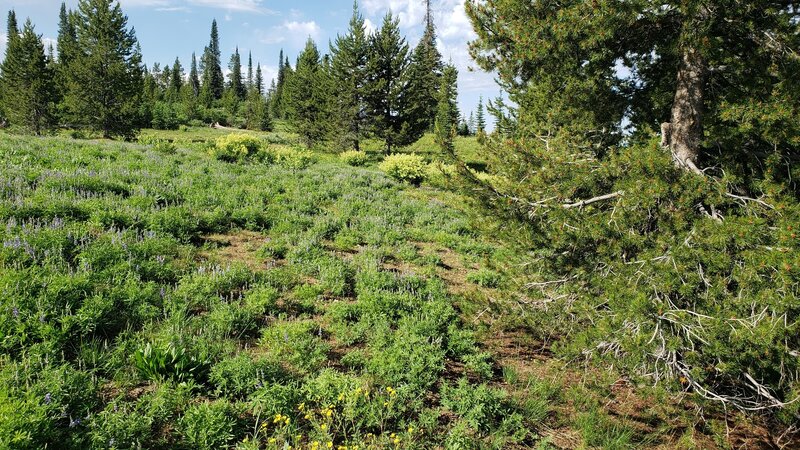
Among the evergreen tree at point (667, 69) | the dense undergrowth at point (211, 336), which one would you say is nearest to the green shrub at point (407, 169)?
the dense undergrowth at point (211, 336)

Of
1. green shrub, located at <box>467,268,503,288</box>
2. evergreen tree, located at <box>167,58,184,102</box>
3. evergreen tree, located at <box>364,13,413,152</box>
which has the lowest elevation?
green shrub, located at <box>467,268,503,288</box>

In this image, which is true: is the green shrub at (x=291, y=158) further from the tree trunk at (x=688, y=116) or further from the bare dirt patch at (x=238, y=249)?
the tree trunk at (x=688, y=116)

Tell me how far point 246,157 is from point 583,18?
14947 mm

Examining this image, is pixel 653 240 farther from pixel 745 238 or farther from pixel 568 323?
pixel 568 323

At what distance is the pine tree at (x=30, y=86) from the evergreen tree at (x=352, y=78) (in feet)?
85.2

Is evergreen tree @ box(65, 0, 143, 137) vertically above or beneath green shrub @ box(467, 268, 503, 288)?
above

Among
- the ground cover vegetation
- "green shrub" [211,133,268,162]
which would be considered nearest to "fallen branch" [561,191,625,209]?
the ground cover vegetation

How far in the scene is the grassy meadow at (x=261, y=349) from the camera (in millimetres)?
3446

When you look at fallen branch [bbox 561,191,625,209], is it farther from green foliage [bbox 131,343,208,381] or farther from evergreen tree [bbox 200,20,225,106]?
evergreen tree [bbox 200,20,225,106]

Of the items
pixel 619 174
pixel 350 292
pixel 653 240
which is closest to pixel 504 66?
pixel 619 174

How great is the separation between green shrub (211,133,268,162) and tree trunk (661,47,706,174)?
14.5m

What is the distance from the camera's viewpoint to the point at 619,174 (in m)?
4.61

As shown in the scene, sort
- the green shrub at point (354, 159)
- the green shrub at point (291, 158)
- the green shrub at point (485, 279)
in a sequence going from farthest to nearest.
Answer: the green shrub at point (354, 159)
the green shrub at point (291, 158)
the green shrub at point (485, 279)

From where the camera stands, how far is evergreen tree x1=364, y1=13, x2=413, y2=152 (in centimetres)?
2938
